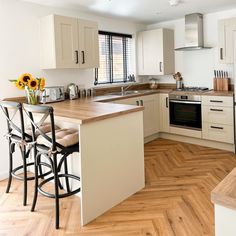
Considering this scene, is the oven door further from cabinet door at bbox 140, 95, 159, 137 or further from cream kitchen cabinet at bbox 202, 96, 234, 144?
cabinet door at bbox 140, 95, 159, 137

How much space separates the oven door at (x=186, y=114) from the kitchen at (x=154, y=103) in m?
0.06

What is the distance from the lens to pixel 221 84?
4.68 m

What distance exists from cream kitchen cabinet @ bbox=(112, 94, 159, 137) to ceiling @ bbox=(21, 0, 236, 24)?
55.8 inches

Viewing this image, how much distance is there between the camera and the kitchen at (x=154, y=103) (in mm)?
2410

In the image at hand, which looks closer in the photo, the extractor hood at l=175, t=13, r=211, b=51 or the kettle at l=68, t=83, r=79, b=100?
the kettle at l=68, t=83, r=79, b=100

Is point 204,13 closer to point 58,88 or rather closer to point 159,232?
point 58,88

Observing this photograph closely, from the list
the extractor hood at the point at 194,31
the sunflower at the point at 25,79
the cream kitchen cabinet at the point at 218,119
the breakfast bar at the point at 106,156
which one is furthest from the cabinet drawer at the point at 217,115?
the sunflower at the point at 25,79

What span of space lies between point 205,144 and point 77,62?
253 cm

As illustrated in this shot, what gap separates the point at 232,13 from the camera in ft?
14.9

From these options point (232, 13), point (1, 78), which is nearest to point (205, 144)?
point (232, 13)

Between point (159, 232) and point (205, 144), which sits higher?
point (205, 144)

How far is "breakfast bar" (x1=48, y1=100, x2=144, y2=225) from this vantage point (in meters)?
2.35

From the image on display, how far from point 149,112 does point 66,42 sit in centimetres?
196

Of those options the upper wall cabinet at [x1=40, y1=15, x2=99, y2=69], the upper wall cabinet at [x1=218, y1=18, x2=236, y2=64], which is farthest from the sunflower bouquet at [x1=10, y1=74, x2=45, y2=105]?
the upper wall cabinet at [x1=218, y1=18, x2=236, y2=64]
